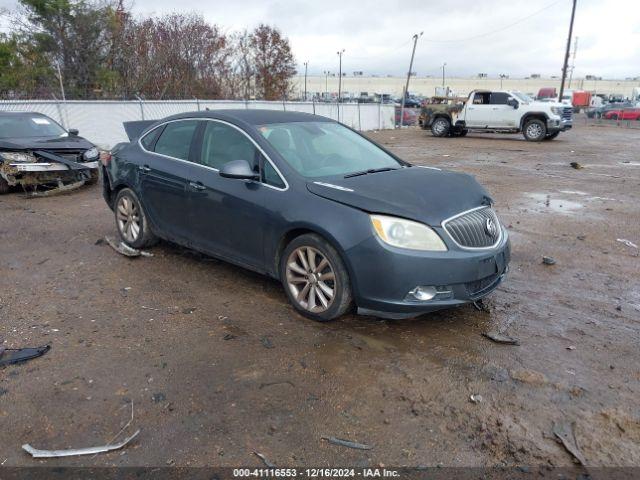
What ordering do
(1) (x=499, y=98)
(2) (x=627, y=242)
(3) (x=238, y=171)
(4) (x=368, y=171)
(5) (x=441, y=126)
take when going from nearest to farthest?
1. (3) (x=238, y=171)
2. (4) (x=368, y=171)
3. (2) (x=627, y=242)
4. (1) (x=499, y=98)
5. (5) (x=441, y=126)

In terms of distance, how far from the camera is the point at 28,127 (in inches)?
389

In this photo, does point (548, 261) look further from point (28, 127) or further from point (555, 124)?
point (555, 124)

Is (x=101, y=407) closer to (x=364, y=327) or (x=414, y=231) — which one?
(x=364, y=327)

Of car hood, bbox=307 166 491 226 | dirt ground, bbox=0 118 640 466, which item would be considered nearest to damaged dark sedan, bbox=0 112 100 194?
dirt ground, bbox=0 118 640 466

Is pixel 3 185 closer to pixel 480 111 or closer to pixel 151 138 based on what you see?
pixel 151 138

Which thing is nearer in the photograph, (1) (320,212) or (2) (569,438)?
(2) (569,438)

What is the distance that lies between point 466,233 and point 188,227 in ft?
8.55

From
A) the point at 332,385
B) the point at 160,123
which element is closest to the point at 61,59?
the point at 160,123

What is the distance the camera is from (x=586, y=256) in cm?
589

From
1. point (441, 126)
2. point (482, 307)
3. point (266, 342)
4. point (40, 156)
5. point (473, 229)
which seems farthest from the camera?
point (441, 126)

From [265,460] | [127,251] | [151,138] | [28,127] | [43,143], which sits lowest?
[265,460]

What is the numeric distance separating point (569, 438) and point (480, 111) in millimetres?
21775

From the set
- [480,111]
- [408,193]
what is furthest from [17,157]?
[480,111]

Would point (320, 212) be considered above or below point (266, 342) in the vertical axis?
above
